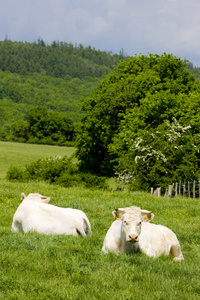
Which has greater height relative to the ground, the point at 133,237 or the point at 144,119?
the point at 144,119

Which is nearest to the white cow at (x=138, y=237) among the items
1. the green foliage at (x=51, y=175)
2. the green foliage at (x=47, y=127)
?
the green foliage at (x=51, y=175)

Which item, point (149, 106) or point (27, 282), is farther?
point (149, 106)

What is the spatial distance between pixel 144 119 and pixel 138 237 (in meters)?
27.8

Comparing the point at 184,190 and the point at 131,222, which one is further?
the point at 184,190

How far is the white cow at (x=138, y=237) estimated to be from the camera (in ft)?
21.9

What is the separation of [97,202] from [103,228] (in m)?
4.47

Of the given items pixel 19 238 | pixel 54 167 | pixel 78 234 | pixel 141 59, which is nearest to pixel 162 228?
pixel 78 234

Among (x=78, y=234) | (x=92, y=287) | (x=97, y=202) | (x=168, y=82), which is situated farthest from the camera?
(x=168, y=82)

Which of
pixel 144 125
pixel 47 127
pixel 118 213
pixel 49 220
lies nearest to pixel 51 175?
pixel 144 125

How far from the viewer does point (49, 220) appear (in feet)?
27.7

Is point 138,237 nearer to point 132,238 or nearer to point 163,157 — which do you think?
point 132,238

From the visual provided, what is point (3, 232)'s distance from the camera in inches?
332

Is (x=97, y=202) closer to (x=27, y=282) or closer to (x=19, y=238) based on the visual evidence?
(x=19, y=238)

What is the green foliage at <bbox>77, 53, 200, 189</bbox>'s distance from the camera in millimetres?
29094
